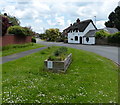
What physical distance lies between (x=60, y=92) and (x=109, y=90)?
169 centimetres

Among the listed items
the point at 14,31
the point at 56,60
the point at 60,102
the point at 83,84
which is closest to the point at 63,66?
the point at 56,60

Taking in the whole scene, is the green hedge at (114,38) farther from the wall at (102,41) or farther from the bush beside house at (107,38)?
the wall at (102,41)

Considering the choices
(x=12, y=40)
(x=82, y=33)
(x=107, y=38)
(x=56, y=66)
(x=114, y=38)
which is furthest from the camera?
(x=82, y=33)

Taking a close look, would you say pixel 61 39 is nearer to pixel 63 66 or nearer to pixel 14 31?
pixel 14 31

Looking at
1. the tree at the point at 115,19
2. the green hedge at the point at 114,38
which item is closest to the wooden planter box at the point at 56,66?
the green hedge at the point at 114,38

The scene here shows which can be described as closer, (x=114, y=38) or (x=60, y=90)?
(x=60, y=90)

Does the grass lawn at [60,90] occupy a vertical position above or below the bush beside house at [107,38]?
below

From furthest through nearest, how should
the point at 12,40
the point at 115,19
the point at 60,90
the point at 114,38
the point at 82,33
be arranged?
1. the point at 115,19
2. the point at 82,33
3. the point at 114,38
4. the point at 12,40
5. the point at 60,90

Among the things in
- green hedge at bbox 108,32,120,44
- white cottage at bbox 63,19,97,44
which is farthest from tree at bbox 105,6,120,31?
green hedge at bbox 108,32,120,44

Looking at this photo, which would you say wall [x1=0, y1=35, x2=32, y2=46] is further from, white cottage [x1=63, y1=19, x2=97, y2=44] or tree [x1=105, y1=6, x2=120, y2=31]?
tree [x1=105, y1=6, x2=120, y2=31]

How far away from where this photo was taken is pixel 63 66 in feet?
25.6

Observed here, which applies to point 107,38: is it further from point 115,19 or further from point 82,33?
point 115,19

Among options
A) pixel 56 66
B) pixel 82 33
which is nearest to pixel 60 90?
pixel 56 66

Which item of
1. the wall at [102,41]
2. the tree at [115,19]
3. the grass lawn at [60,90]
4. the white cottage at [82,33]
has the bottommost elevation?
the grass lawn at [60,90]
